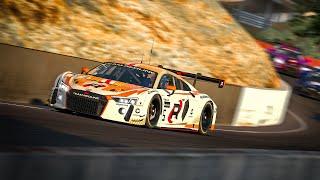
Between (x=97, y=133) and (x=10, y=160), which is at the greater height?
(x=10, y=160)

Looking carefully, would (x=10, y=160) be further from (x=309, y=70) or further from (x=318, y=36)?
(x=318, y=36)

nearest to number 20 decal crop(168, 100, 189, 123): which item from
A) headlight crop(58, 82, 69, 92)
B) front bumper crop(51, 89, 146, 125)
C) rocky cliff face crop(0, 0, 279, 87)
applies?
front bumper crop(51, 89, 146, 125)

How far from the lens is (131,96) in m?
12.1

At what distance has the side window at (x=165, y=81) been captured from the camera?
1319 centimetres

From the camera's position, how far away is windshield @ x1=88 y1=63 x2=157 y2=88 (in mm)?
12992

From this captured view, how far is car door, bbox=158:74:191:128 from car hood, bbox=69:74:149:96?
649 mm

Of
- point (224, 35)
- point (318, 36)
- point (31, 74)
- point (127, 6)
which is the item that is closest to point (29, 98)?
point (31, 74)

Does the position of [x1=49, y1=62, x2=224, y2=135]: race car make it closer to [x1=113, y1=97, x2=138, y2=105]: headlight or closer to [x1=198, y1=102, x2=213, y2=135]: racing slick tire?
[x1=113, y1=97, x2=138, y2=105]: headlight

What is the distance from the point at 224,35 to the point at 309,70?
508 centimetres

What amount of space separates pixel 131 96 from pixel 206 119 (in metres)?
3.27

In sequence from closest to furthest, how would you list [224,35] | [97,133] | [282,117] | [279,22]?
[97,133] < [282,117] < [224,35] < [279,22]

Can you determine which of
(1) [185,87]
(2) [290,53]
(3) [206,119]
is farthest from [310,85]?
(1) [185,87]

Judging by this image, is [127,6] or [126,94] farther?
[127,6]

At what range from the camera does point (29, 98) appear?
14.4 m
